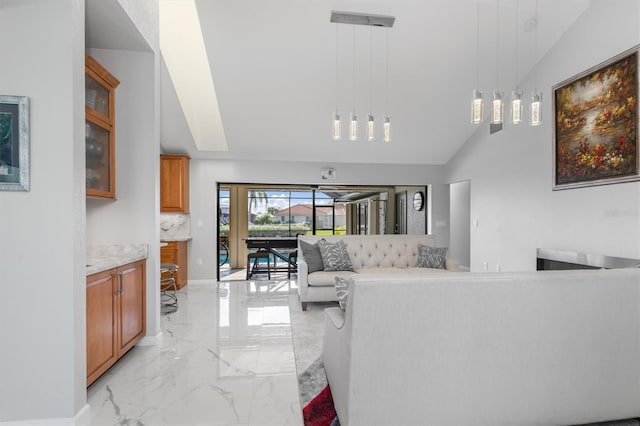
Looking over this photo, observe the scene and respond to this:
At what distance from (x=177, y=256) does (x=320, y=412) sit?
4.16 meters

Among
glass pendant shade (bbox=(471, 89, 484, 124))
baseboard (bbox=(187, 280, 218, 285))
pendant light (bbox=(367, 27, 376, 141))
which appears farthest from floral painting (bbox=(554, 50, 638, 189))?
baseboard (bbox=(187, 280, 218, 285))

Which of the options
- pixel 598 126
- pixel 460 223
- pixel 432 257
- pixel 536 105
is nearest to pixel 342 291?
pixel 536 105

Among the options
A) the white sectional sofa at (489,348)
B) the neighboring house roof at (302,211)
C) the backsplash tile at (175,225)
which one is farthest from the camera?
the neighboring house roof at (302,211)

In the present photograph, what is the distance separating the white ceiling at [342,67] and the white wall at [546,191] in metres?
0.28

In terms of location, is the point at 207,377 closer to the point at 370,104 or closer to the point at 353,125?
Result: the point at 353,125

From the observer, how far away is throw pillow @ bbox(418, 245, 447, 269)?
4387mm

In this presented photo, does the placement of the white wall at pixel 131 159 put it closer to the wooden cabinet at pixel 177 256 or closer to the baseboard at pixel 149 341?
the baseboard at pixel 149 341

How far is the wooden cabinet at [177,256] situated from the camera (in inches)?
208

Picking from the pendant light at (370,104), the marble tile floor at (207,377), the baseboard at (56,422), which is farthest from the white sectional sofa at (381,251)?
the baseboard at (56,422)

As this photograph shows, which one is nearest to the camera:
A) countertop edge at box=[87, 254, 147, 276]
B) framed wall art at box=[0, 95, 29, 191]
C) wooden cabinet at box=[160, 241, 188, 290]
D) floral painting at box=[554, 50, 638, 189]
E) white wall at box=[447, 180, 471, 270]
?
framed wall art at box=[0, 95, 29, 191]

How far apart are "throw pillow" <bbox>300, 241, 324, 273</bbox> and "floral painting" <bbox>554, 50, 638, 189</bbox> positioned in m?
3.10

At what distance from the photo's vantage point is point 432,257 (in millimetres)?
4441

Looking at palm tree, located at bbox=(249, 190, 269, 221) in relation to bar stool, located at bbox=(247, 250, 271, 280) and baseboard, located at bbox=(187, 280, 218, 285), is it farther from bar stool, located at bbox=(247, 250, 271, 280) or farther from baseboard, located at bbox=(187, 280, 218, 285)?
baseboard, located at bbox=(187, 280, 218, 285)

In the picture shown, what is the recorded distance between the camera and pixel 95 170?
2623 mm
